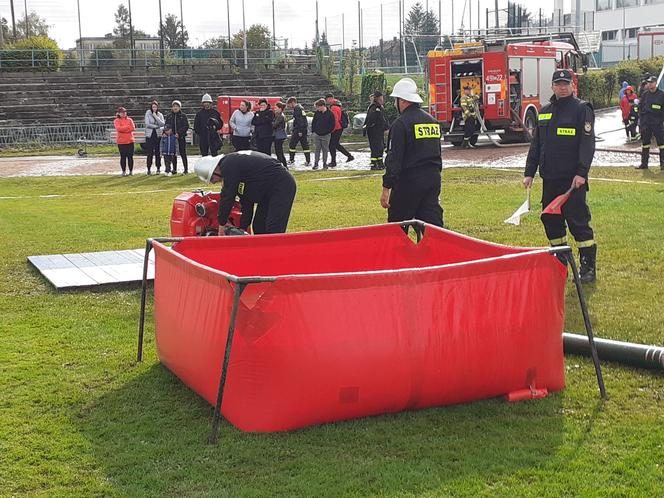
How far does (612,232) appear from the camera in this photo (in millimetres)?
11367

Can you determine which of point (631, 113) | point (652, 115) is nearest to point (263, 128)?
point (652, 115)

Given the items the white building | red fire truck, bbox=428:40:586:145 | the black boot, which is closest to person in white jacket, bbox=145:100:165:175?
red fire truck, bbox=428:40:586:145

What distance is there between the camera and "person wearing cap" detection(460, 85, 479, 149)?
86.3ft

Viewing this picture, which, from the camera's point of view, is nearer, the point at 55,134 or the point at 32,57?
the point at 55,134

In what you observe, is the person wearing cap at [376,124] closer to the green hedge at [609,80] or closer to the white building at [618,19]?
the green hedge at [609,80]

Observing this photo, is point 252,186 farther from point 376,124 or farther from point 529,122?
point 529,122

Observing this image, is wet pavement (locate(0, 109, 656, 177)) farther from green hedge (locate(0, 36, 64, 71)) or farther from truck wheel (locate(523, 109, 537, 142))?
green hedge (locate(0, 36, 64, 71))

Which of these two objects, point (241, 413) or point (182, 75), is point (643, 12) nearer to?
point (182, 75)

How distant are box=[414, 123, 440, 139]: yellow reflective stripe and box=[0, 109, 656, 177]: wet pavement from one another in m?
12.5

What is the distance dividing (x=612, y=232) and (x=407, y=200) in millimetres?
3954

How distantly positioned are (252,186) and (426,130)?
164cm

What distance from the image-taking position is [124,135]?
844 inches

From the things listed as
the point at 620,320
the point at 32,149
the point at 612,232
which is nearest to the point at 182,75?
the point at 32,149

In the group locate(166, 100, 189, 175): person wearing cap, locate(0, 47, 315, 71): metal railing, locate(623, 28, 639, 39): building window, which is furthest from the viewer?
locate(623, 28, 639, 39): building window
